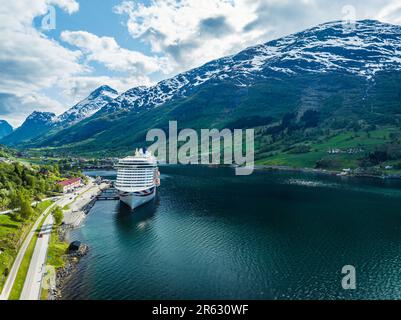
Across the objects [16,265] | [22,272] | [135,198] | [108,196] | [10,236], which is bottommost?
[22,272]

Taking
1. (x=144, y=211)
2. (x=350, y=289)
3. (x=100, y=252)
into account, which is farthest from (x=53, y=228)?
(x=350, y=289)

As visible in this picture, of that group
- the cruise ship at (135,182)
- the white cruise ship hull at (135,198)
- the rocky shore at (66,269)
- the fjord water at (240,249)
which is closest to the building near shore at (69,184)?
the fjord water at (240,249)

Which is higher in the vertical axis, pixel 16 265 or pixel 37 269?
pixel 16 265

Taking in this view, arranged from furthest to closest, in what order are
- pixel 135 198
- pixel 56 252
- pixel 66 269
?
pixel 135 198, pixel 56 252, pixel 66 269

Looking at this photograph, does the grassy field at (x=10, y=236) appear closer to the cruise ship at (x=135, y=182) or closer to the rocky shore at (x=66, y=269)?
the rocky shore at (x=66, y=269)

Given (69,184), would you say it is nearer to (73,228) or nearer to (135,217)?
(135,217)

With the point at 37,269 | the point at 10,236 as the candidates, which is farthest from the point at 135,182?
the point at 37,269
